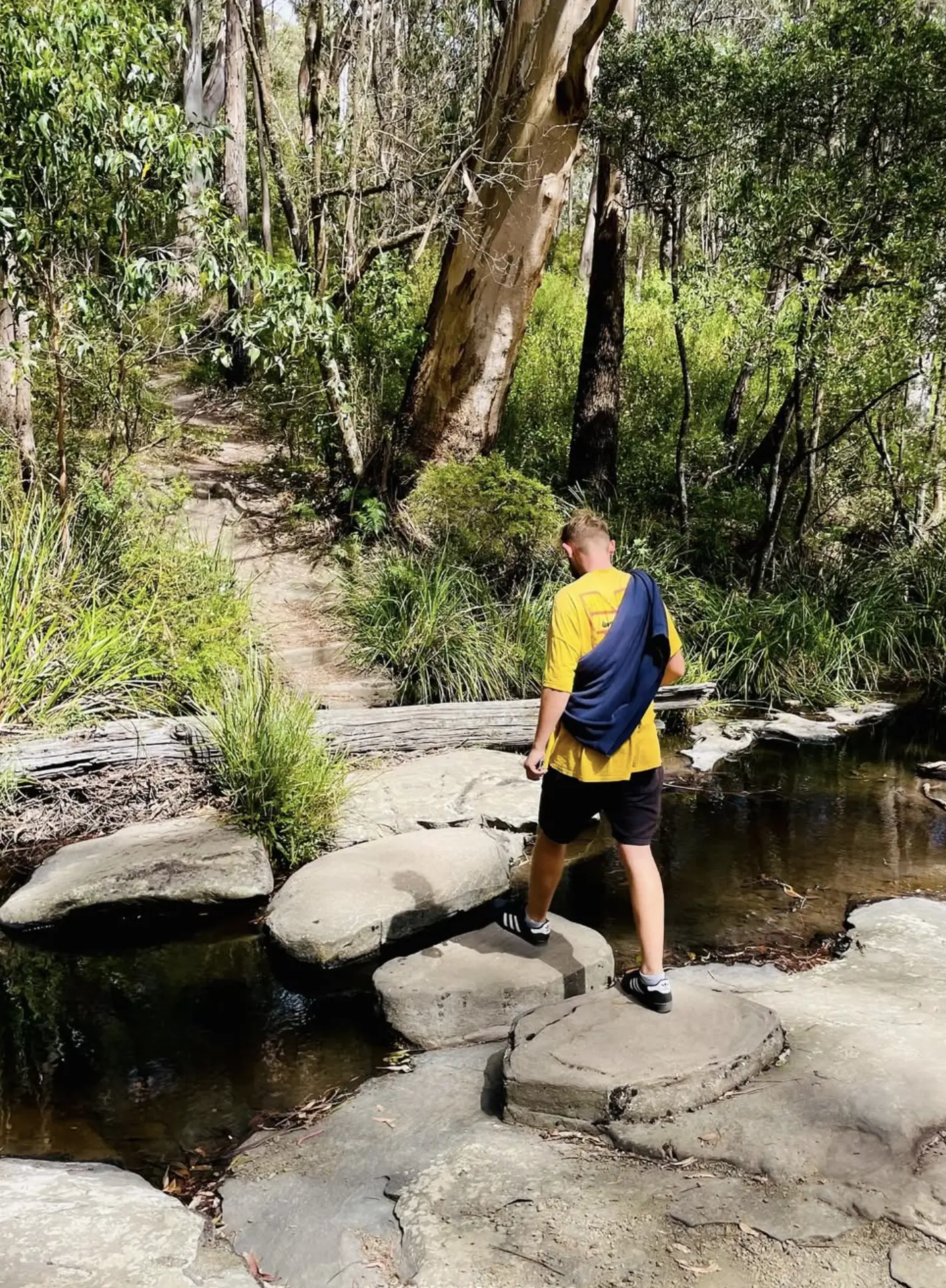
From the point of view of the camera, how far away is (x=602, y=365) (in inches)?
462

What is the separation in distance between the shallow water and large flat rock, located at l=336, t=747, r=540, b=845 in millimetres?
634

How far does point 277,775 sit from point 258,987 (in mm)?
1438

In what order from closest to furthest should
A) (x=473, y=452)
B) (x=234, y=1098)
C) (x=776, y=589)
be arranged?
(x=234, y=1098), (x=776, y=589), (x=473, y=452)

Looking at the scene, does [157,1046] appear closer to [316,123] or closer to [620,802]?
[620,802]

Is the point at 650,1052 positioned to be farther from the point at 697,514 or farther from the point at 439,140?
the point at 439,140

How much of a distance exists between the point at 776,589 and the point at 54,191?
7178mm

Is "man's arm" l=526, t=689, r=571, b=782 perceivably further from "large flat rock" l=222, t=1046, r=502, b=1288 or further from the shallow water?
the shallow water

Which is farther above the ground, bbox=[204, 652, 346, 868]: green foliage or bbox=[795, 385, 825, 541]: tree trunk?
bbox=[795, 385, 825, 541]: tree trunk

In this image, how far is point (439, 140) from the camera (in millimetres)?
10367

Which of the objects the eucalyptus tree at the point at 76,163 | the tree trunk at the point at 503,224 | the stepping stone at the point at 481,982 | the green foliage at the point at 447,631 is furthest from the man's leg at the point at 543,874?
the tree trunk at the point at 503,224

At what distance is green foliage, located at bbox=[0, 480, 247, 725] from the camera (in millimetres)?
6340

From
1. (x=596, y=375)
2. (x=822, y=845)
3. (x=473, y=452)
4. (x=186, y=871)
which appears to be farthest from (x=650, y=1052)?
(x=596, y=375)

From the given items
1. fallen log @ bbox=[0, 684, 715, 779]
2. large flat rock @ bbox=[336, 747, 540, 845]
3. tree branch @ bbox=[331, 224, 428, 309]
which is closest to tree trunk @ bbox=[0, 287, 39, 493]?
fallen log @ bbox=[0, 684, 715, 779]

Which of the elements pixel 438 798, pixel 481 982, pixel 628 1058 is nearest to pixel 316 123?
pixel 438 798
